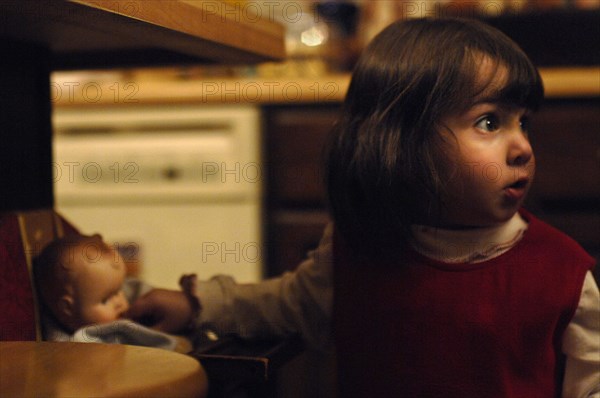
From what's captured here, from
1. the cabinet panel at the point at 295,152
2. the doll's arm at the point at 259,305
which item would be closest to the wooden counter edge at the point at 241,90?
the cabinet panel at the point at 295,152

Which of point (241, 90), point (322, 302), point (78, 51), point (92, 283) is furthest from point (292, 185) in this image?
point (92, 283)

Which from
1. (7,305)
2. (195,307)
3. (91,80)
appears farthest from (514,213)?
(91,80)

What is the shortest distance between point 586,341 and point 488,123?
8.5 inches

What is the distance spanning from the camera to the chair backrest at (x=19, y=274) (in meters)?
0.70

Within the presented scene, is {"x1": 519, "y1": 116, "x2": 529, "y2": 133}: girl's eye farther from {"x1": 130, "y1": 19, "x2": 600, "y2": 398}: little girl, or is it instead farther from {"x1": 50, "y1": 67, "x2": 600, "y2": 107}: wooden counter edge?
{"x1": 50, "y1": 67, "x2": 600, "y2": 107}: wooden counter edge

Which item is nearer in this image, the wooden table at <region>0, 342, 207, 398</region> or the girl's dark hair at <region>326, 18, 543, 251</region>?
the wooden table at <region>0, 342, 207, 398</region>

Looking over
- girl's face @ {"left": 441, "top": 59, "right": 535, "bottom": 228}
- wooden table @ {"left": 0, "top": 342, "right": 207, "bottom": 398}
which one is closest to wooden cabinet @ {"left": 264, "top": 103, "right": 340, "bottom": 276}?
girl's face @ {"left": 441, "top": 59, "right": 535, "bottom": 228}

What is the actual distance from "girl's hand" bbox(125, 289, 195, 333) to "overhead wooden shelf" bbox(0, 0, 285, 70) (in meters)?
0.25

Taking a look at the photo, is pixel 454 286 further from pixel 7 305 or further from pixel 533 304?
pixel 7 305

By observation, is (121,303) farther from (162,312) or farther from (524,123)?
(524,123)

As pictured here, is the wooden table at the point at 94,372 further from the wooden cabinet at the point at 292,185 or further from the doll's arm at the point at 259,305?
the wooden cabinet at the point at 292,185

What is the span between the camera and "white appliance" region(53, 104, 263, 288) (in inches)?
66.8

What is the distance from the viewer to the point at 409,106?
75 cm

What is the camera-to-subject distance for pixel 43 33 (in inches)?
32.6
